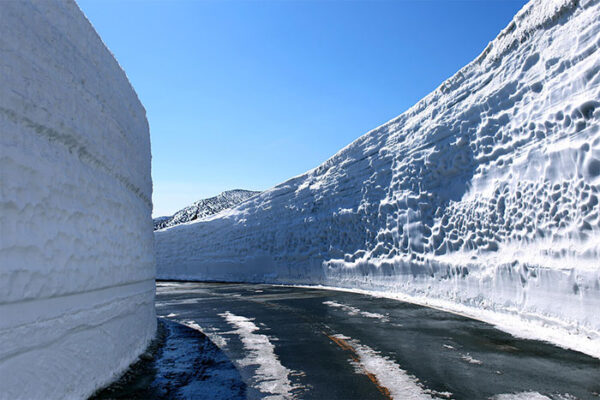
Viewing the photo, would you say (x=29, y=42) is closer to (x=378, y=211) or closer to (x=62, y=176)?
(x=62, y=176)

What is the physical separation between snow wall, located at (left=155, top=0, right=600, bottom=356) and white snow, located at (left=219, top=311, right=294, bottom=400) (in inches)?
197

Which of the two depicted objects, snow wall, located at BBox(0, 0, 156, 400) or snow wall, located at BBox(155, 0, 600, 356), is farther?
snow wall, located at BBox(155, 0, 600, 356)

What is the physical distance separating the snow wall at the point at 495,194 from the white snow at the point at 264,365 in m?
5.01

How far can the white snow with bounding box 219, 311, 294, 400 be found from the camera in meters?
5.70

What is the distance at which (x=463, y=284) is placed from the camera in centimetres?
1311

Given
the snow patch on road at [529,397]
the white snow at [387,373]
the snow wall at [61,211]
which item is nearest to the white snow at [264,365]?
the white snow at [387,373]

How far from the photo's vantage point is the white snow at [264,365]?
18.7 feet

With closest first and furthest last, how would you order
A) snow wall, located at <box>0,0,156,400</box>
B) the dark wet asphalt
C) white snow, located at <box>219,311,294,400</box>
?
snow wall, located at <box>0,0,156,400</box>
the dark wet asphalt
white snow, located at <box>219,311,294,400</box>

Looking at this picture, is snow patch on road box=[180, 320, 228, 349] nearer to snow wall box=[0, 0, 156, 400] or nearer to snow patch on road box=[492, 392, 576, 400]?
snow wall box=[0, 0, 156, 400]

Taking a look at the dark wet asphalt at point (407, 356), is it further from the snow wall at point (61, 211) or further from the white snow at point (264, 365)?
the snow wall at point (61, 211)

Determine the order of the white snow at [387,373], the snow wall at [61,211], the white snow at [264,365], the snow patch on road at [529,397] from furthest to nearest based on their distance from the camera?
the white snow at [264,365]
the white snow at [387,373]
the snow patch on road at [529,397]
the snow wall at [61,211]

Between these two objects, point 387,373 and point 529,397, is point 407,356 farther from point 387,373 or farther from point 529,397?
point 529,397

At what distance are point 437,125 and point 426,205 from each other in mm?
2812

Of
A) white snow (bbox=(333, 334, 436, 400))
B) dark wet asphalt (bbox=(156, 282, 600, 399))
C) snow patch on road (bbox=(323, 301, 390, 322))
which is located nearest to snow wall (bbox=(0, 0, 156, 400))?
dark wet asphalt (bbox=(156, 282, 600, 399))
